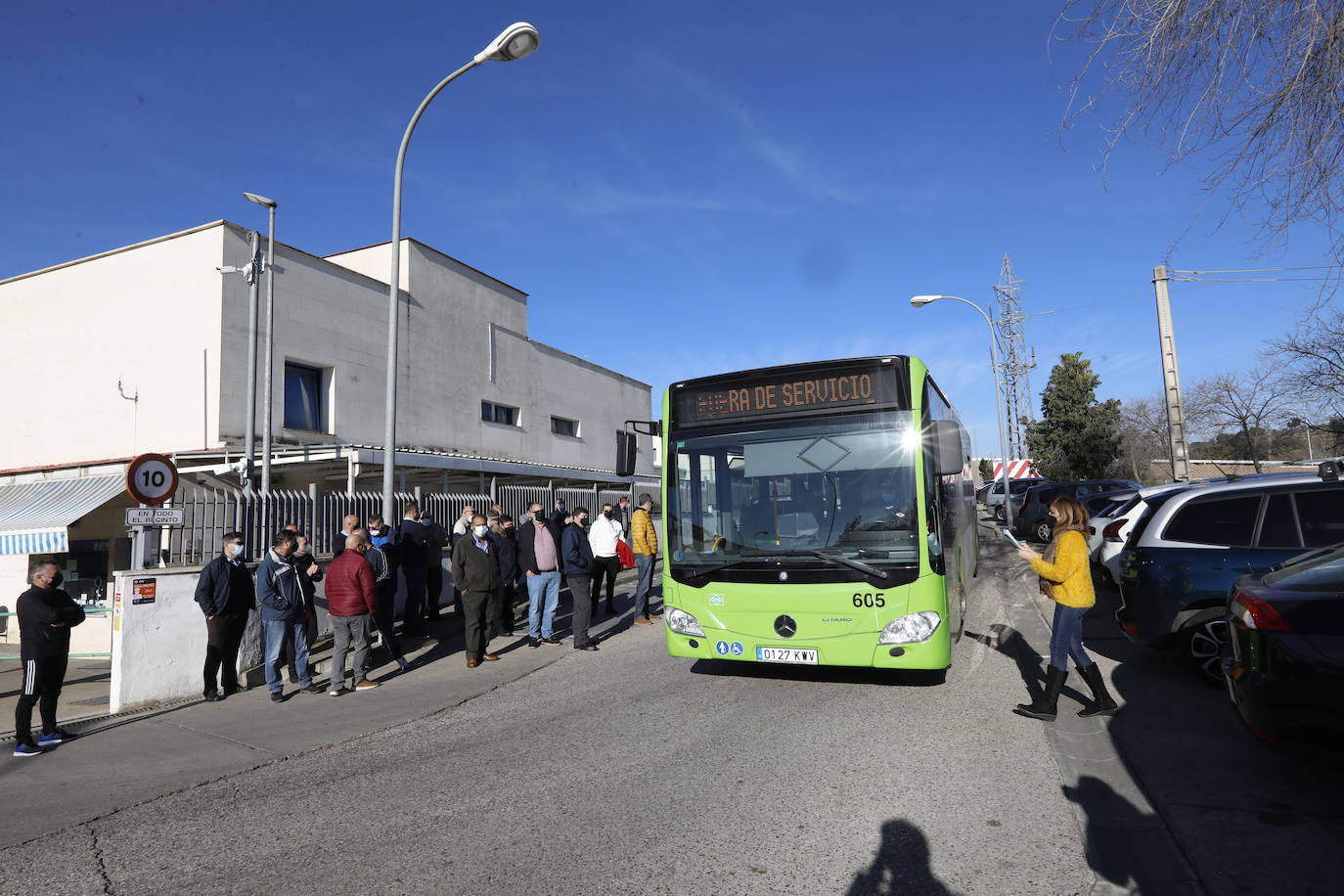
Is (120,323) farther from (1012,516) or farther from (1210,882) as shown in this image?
(1012,516)

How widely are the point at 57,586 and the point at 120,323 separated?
1430cm

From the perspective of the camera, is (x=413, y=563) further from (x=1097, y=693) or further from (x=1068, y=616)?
(x=1097, y=693)

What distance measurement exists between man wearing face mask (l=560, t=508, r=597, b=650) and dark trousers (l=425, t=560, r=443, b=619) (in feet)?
11.3

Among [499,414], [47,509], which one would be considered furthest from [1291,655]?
[499,414]

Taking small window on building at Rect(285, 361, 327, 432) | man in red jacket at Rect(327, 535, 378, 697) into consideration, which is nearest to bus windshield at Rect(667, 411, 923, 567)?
man in red jacket at Rect(327, 535, 378, 697)

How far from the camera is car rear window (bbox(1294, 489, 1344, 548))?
7.11 metres

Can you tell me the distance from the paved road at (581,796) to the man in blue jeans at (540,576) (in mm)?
2866

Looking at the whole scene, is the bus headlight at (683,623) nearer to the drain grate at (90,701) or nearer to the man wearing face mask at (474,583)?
the man wearing face mask at (474,583)

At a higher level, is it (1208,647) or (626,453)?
(626,453)

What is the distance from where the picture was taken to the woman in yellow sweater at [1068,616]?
20.6 feet

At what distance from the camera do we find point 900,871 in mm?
3850

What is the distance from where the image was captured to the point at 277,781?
571cm

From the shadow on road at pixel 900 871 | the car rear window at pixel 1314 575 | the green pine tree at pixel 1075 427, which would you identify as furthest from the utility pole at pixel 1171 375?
the green pine tree at pixel 1075 427

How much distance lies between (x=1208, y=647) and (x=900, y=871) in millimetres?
4851
